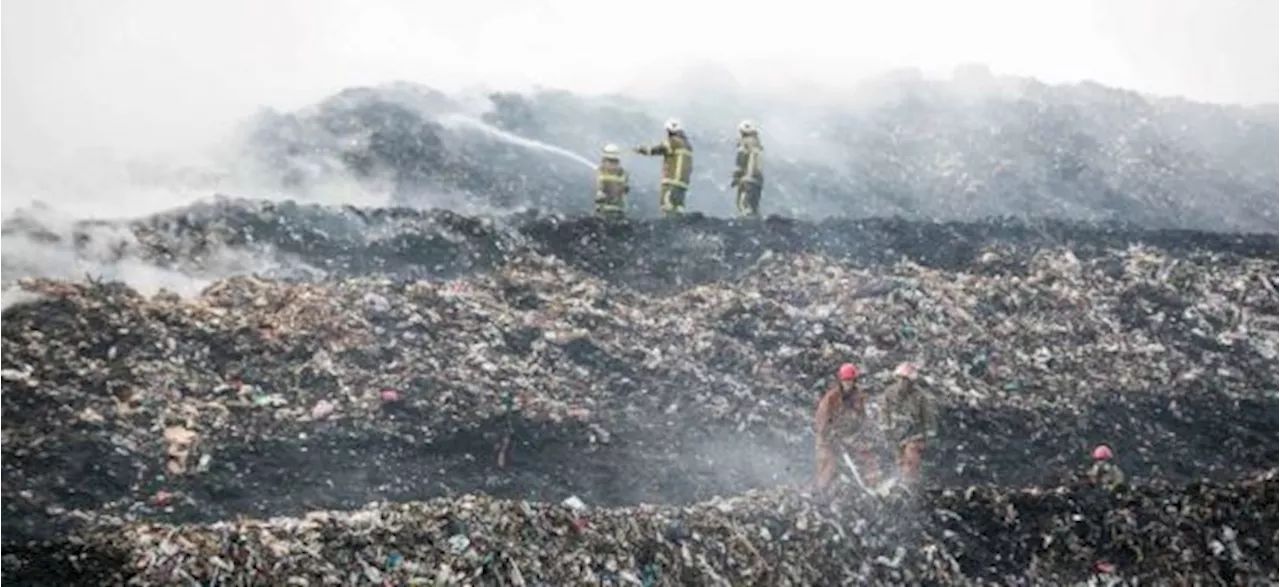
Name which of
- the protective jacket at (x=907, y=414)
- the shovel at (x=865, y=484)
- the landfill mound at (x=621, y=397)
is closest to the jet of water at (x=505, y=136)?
the landfill mound at (x=621, y=397)

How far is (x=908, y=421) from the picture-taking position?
10391mm

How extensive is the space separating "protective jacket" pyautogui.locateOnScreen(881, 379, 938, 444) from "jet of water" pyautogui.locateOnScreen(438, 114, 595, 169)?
12.0m

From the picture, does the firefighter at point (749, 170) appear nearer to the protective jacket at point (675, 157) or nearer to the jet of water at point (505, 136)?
the protective jacket at point (675, 157)

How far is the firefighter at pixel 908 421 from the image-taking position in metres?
10.4

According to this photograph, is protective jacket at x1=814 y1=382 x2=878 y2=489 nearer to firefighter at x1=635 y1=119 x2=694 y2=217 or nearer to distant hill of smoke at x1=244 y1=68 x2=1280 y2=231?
firefighter at x1=635 y1=119 x2=694 y2=217

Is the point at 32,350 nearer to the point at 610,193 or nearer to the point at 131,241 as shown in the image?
the point at 131,241

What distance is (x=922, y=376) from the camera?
13.5 metres

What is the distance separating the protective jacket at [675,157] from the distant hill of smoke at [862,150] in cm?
364

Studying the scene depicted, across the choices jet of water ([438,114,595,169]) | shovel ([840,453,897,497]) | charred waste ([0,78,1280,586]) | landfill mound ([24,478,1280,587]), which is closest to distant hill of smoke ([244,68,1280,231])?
jet of water ([438,114,595,169])

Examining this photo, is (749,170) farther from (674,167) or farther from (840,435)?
(840,435)

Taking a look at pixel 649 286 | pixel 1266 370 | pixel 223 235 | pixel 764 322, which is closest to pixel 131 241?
pixel 223 235

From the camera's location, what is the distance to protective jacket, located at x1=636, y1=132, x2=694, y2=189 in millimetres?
16297

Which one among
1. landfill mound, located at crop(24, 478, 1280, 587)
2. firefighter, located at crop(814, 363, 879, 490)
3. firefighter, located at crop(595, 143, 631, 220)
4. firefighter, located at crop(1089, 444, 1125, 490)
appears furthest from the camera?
firefighter, located at crop(595, 143, 631, 220)

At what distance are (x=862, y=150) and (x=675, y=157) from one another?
9316mm
